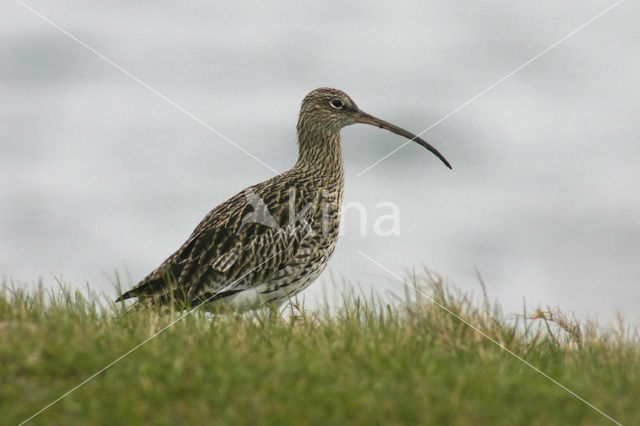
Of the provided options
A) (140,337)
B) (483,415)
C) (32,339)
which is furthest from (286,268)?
(483,415)

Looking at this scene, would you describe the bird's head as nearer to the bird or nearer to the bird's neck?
the bird's neck

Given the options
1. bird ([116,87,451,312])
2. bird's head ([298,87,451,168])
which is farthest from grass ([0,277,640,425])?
bird's head ([298,87,451,168])

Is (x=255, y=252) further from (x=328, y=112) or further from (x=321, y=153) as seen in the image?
(x=328, y=112)

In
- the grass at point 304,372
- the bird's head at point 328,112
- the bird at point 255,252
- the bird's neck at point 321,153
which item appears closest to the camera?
the grass at point 304,372

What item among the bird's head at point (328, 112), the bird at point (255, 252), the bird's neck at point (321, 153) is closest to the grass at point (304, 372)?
the bird at point (255, 252)

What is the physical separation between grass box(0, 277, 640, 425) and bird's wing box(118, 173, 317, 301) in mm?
1581

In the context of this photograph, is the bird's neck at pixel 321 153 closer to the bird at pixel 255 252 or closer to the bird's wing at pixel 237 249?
the bird at pixel 255 252

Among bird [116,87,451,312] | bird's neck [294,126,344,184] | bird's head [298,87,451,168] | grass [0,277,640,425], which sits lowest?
grass [0,277,640,425]

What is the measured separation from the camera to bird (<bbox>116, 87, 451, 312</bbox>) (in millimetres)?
9891

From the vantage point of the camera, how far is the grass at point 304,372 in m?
5.93

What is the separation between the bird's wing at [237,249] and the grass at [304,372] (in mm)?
1581

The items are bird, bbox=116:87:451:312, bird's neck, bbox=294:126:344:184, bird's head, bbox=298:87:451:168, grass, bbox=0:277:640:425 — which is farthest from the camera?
bird's head, bbox=298:87:451:168

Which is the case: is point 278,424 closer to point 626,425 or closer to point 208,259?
point 626,425

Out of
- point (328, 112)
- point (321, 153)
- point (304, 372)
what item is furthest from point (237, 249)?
point (304, 372)
